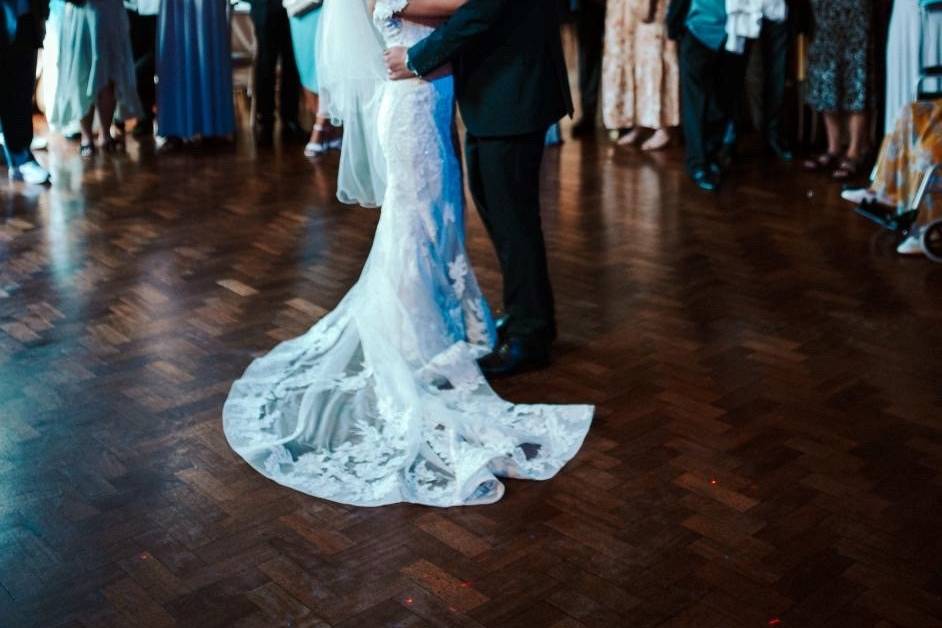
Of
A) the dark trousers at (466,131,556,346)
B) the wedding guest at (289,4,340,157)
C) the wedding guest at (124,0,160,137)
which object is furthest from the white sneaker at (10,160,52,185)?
the dark trousers at (466,131,556,346)

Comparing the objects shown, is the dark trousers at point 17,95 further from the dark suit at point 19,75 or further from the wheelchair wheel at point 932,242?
the wheelchair wheel at point 932,242

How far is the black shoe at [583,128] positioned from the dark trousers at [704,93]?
1.45 m

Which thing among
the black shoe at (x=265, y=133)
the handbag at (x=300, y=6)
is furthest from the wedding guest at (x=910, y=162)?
the black shoe at (x=265, y=133)

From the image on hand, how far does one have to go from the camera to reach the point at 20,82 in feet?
22.3

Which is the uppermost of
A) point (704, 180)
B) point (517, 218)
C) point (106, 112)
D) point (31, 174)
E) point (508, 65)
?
point (508, 65)

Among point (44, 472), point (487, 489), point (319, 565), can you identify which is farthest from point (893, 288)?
point (44, 472)

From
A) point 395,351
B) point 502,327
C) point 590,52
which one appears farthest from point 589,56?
point 395,351

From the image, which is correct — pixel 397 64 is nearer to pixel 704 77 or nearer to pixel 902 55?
pixel 704 77

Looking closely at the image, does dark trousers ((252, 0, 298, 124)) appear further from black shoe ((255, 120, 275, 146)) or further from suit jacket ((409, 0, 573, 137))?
suit jacket ((409, 0, 573, 137))

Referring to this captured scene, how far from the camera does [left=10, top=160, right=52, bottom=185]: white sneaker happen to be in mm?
6680

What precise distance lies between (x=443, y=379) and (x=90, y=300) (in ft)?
5.56

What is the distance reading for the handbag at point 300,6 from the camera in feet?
24.2

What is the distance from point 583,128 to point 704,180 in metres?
1.92

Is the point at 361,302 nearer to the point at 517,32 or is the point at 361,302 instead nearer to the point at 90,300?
the point at 517,32
